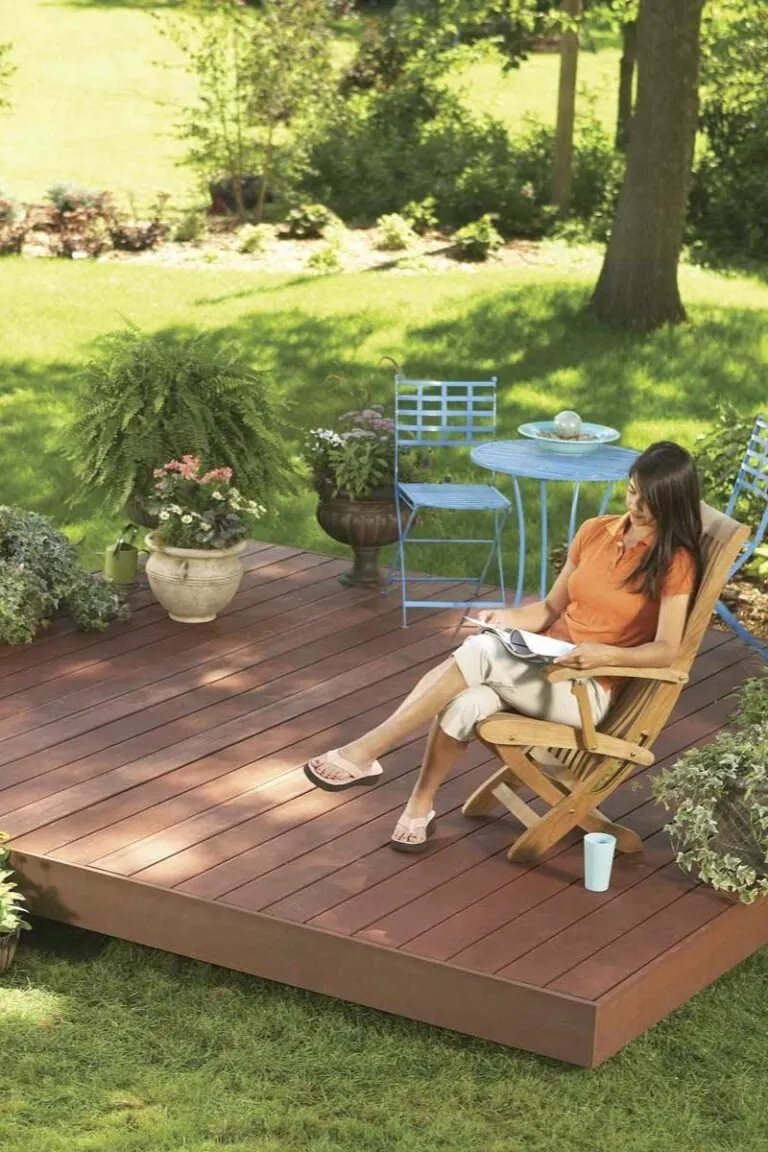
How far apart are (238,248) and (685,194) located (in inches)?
148

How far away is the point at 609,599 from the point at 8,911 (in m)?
1.89

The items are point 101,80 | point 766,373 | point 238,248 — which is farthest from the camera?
point 101,80

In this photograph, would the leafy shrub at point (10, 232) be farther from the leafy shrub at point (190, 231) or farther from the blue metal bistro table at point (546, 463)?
the blue metal bistro table at point (546, 463)

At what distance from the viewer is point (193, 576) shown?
689cm

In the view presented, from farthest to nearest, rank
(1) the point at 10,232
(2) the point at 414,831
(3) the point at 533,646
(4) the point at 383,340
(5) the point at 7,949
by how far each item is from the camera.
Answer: (1) the point at 10,232 < (4) the point at 383,340 < (2) the point at 414,831 < (5) the point at 7,949 < (3) the point at 533,646

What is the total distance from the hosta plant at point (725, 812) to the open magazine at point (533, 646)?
0.56m

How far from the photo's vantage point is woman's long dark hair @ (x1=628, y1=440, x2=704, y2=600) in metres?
4.83

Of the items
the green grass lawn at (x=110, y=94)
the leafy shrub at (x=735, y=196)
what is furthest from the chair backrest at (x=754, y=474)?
the green grass lawn at (x=110, y=94)

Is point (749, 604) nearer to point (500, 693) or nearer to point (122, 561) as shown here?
Result: point (122, 561)

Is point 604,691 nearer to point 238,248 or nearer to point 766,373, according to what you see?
point 766,373

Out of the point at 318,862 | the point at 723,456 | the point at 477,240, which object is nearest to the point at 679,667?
the point at 318,862

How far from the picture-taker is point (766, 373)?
11.2 meters

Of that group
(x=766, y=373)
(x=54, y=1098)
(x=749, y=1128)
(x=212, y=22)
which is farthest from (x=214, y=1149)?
(x=212, y=22)

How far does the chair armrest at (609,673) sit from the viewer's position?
473cm
